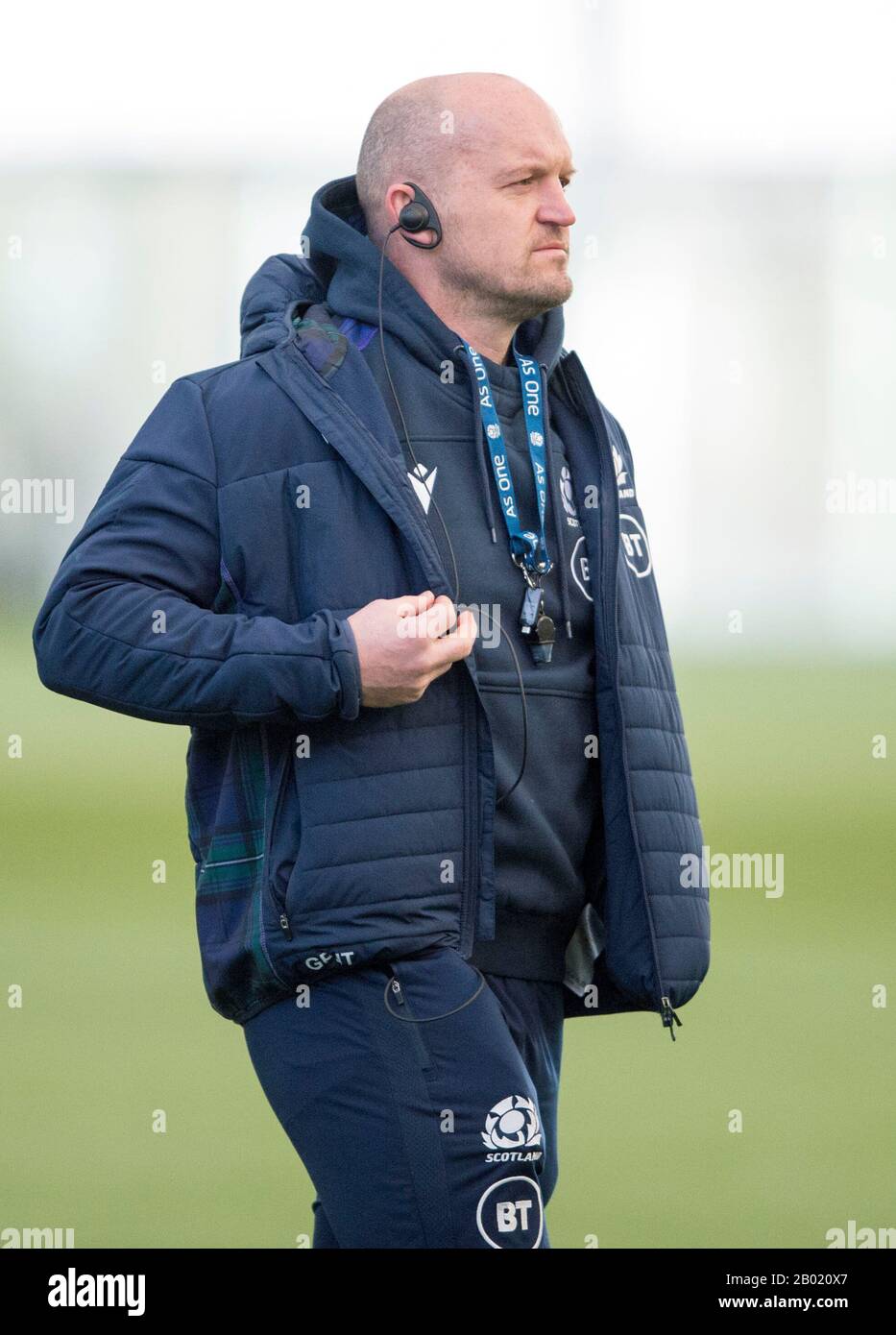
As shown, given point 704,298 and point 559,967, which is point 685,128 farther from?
point 559,967

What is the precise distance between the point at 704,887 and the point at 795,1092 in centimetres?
275

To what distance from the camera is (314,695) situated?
1995mm

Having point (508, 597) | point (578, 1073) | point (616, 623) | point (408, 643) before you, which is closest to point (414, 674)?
point (408, 643)

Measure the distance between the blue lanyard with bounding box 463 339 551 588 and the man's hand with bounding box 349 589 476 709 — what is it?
0.23 metres

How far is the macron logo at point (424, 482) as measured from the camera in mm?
2184

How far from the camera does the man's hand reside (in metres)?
1.98

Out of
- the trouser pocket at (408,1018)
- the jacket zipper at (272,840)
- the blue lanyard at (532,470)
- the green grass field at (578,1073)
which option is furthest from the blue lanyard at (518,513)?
the green grass field at (578,1073)

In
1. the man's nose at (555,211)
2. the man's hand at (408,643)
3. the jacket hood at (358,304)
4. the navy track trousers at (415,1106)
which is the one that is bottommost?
the navy track trousers at (415,1106)

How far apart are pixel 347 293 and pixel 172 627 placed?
0.52 m

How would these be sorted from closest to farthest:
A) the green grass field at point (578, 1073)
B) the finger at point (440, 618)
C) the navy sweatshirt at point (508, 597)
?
the finger at point (440, 618), the navy sweatshirt at point (508, 597), the green grass field at point (578, 1073)

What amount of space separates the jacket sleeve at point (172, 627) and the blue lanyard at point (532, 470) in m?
0.29

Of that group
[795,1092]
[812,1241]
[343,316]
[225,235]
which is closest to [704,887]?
[343,316]

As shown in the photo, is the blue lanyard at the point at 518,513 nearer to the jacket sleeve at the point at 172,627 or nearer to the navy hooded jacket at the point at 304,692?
the navy hooded jacket at the point at 304,692

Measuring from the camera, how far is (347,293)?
231 centimetres
